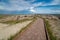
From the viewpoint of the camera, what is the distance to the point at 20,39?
10609mm

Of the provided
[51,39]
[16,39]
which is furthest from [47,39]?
[16,39]

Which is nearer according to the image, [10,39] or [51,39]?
[10,39]

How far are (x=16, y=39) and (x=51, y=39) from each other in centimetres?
284

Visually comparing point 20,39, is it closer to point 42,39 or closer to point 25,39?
point 25,39

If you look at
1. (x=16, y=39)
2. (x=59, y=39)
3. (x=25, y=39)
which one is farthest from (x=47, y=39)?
(x=16, y=39)

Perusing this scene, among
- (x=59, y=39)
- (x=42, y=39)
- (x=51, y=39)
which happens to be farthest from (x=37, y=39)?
(x=59, y=39)

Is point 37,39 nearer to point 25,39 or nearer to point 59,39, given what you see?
point 25,39

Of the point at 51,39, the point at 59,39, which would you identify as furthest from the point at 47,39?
the point at 59,39

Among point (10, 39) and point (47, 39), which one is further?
point (47, 39)

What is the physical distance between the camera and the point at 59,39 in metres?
11.2

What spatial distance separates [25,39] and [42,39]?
4.70 ft

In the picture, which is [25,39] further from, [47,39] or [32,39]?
[47,39]

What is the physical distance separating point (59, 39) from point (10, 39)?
413 cm

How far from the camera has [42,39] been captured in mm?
11031
